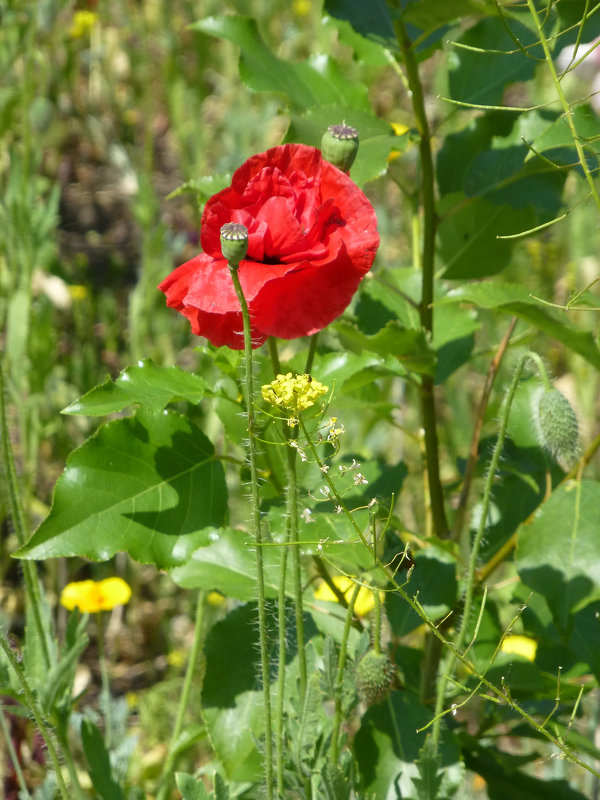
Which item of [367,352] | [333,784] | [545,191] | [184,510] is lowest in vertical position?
[333,784]

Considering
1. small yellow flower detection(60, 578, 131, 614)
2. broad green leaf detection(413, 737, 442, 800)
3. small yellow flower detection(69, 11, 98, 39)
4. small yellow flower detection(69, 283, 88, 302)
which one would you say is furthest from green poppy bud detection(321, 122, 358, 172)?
small yellow flower detection(69, 11, 98, 39)

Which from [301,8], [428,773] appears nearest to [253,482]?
[428,773]

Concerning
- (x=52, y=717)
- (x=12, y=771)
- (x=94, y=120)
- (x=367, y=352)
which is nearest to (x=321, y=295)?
(x=367, y=352)

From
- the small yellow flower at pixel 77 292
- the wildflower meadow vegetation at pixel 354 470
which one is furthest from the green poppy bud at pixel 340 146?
the small yellow flower at pixel 77 292

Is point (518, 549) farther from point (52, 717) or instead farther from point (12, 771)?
point (12, 771)

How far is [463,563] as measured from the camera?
1.25 metres

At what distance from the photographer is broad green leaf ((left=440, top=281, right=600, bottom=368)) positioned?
1.05 metres

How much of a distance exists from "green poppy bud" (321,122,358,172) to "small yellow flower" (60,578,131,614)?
1166 millimetres

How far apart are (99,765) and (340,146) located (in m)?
0.85

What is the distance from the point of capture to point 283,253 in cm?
93

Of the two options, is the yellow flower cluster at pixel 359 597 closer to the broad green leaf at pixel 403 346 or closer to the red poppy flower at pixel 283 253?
the broad green leaf at pixel 403 346

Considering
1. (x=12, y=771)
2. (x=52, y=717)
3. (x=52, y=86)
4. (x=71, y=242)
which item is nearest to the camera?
(x=52, y=717)

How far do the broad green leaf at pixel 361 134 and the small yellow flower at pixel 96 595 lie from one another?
109 centimetres

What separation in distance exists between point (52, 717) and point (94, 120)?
3.42 metres
